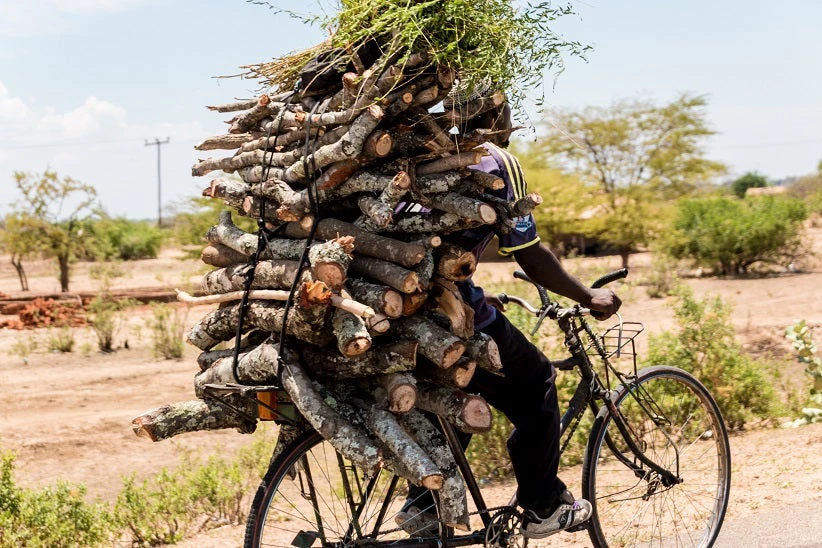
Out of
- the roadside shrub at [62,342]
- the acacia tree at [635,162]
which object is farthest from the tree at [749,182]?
the roadside shrub at [62,342]

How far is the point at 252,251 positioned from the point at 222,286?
8.0 inches

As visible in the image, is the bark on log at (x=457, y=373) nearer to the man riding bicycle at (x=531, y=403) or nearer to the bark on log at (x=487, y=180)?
the man riding bicycle at (x=531, y=403)

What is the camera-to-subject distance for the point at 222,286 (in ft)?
13.1

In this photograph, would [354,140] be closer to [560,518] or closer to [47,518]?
[560,518]

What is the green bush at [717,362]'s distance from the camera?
316 inches

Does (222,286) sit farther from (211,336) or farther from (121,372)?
(121,372)

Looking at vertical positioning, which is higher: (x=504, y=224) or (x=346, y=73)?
(x=346, y=73)

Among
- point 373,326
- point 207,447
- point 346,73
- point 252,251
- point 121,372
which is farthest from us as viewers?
point 121,372

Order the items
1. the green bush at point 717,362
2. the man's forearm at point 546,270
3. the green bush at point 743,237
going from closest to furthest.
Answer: the man's forearm at point 546,270 → the green bush at point 717,362 → the green bush at point 743,237

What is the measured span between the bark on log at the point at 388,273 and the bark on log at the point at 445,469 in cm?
56

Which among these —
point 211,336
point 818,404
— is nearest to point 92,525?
point 211,336

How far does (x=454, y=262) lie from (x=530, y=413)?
989mm

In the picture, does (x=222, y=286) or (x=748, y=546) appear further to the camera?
(x=748, y=546)

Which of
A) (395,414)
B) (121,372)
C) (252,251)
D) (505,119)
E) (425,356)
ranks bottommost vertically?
(121,372)
